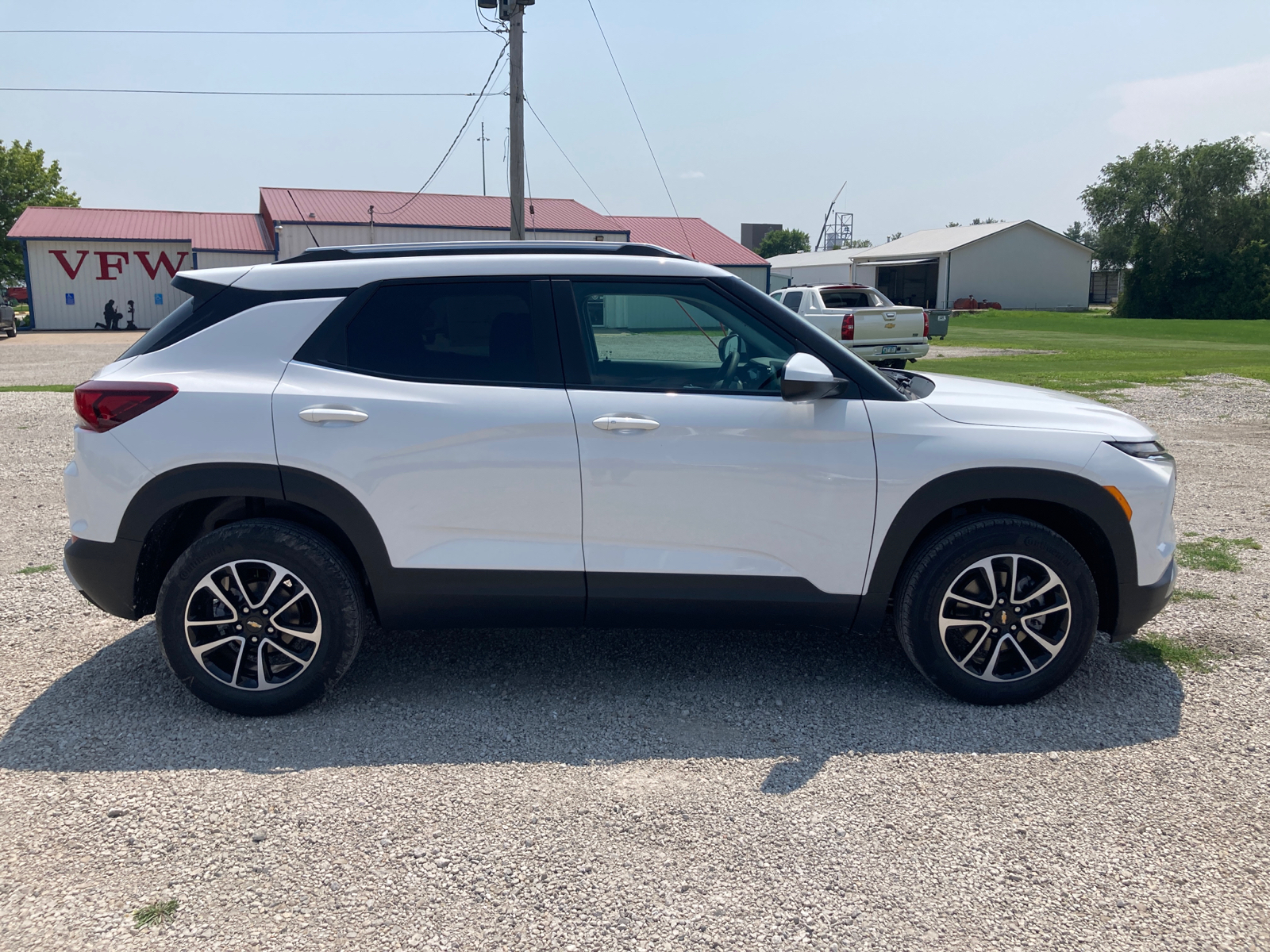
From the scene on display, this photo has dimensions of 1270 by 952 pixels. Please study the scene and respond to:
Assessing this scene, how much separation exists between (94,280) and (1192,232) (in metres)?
60.6

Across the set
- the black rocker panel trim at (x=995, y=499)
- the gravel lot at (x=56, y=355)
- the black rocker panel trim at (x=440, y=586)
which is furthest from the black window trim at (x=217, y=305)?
the gravel lot at (x=56, y=355)

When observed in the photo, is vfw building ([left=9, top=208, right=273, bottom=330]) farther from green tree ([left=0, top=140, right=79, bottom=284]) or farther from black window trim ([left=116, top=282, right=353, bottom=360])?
black window trim ([left=116, top=282, right=353, bottom=360])

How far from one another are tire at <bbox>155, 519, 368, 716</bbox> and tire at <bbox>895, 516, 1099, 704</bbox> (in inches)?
90.7

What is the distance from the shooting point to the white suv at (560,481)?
3809mm

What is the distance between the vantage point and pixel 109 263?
4312 cm

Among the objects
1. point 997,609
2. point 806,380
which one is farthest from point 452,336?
point 997,609

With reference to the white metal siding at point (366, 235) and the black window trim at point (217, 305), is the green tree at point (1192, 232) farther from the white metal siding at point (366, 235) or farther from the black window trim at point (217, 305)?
the black window trim at point (217, 305)

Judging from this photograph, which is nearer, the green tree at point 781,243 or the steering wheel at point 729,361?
the steering wheel at point 729,361

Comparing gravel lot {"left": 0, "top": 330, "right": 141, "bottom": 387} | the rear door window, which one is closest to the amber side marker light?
the rear door window

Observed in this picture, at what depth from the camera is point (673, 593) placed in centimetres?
390

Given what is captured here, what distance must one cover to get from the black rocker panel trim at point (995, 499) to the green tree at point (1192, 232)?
6012 centimetres

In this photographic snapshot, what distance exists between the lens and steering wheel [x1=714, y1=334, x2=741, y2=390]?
393 cm

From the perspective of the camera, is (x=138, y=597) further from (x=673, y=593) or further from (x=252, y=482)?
(x=673, y=593)

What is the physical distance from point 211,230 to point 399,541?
46888 millimetres
